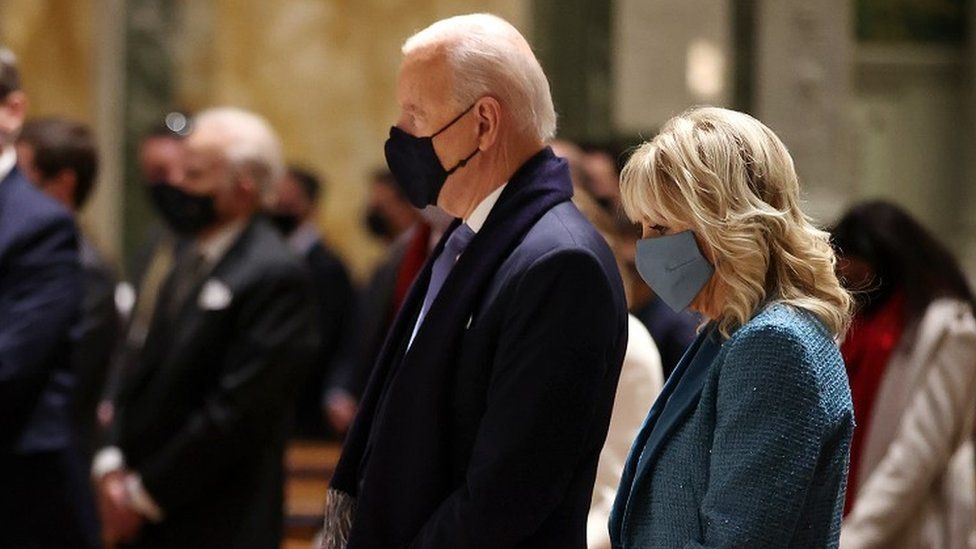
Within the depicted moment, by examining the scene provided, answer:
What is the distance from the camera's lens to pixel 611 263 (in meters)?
3.32

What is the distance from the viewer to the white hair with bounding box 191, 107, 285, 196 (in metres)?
6.10

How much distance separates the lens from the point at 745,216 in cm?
298

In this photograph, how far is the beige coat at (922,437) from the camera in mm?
5137

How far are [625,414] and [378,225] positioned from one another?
24.0ft

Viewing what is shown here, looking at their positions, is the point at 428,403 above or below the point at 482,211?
below

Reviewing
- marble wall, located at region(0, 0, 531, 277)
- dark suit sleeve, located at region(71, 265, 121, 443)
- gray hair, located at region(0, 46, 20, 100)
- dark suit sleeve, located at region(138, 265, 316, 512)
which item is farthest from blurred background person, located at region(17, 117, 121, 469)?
marble wall, located at region(0, 0, 531, 277)

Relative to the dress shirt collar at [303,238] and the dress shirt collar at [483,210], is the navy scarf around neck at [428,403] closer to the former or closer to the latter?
the dress shirt collar at [483,210]

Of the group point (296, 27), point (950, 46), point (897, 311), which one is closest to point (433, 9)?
point (296, 27)

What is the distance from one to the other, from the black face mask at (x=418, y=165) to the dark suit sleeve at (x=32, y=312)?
1711 millimetres

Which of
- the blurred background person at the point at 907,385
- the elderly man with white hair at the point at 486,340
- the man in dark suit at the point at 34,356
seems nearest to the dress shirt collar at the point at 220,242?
the man in dark suit at the point at 34,356

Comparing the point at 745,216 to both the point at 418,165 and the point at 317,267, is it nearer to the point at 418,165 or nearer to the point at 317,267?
the point at 418,165

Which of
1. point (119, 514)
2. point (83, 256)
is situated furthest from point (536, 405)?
point (83, 256)

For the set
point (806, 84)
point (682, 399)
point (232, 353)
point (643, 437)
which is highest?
point (682, 399)

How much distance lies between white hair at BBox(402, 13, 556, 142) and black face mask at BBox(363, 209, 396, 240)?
24.1 ft
